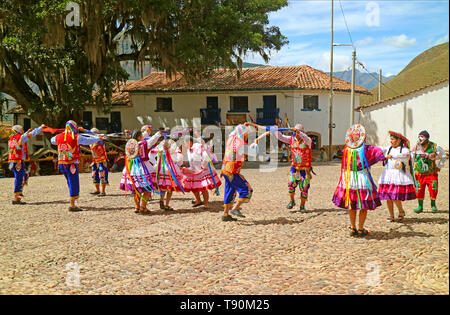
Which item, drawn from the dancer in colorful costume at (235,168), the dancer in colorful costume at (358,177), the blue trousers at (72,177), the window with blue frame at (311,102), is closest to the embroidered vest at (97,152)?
the blue trousers at (72,177)

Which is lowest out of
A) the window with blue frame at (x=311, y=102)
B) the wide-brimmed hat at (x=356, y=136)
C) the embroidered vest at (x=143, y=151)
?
the embroidered vest at (x=143, y=151)

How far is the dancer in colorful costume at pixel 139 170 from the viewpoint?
30.1ft

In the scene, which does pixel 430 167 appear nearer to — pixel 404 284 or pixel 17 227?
pixel 404 284

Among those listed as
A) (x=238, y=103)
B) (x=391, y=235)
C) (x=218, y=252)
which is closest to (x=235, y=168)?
(x=218, y=252)

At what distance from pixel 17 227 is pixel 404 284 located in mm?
6979

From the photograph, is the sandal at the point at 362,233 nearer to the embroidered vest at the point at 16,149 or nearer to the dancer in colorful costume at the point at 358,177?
the dancer in colorful costume at the point at 358,177

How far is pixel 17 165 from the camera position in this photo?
11.0 m

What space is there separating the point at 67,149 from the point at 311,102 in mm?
23976

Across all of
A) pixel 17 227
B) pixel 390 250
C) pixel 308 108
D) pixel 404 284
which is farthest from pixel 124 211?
pixel 308 108

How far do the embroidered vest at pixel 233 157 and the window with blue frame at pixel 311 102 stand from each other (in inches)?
931

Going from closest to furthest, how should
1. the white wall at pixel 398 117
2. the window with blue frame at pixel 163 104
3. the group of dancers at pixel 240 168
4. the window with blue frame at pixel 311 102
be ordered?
the group of dancers at pixel 240 168 → the white wall at pixel 398 117 → the window with blue frame at pixel 311 102 → the window with blue frame at pixel 163 104

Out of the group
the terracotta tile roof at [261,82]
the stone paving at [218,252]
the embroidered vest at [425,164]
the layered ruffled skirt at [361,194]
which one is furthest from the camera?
the terracotta tile roof at [261,82]

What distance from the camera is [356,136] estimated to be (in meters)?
6.82

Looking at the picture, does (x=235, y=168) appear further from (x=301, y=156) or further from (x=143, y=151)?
(x=143, y=151)
